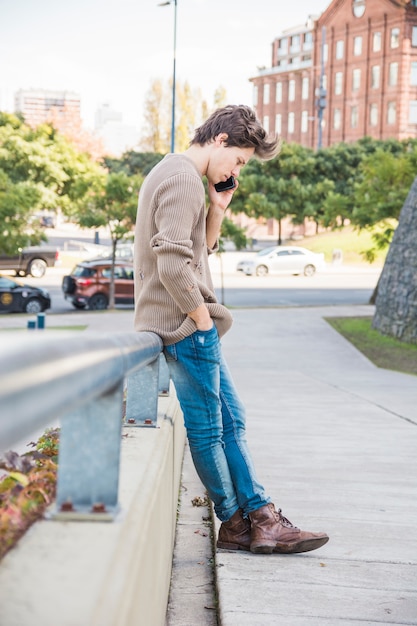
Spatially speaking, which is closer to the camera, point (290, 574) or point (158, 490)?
point (158, 490)

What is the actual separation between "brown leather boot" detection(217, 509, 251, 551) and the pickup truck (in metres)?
33.7

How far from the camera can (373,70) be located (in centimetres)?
7694

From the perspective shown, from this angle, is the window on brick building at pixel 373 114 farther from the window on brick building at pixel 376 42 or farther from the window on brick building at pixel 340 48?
the window on brick building at pixel 340 48

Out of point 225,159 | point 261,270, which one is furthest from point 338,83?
point 225,159

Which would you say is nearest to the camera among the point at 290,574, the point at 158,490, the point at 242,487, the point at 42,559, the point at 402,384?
the point at 42,559

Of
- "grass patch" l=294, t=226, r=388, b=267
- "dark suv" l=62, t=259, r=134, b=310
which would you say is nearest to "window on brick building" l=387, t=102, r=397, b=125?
"grass patch" l=294, t=226, r=388, b=267

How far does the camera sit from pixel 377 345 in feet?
60.7

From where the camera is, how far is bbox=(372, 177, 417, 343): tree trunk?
63.2ft

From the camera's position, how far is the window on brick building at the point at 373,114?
3017 inches

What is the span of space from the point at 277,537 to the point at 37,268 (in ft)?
117

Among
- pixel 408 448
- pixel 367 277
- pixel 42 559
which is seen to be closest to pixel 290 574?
pixel 42 559

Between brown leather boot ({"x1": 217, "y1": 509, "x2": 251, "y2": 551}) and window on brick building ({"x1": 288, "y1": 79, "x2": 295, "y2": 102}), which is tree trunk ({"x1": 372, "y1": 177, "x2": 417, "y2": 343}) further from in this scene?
window on brick building ({"x1": 288, "y1": 79, "x2": 295, "y2": 102})

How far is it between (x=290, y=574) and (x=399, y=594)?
44 centimetres

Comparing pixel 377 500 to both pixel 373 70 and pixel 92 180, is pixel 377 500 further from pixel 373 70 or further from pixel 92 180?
pixel 373 70
